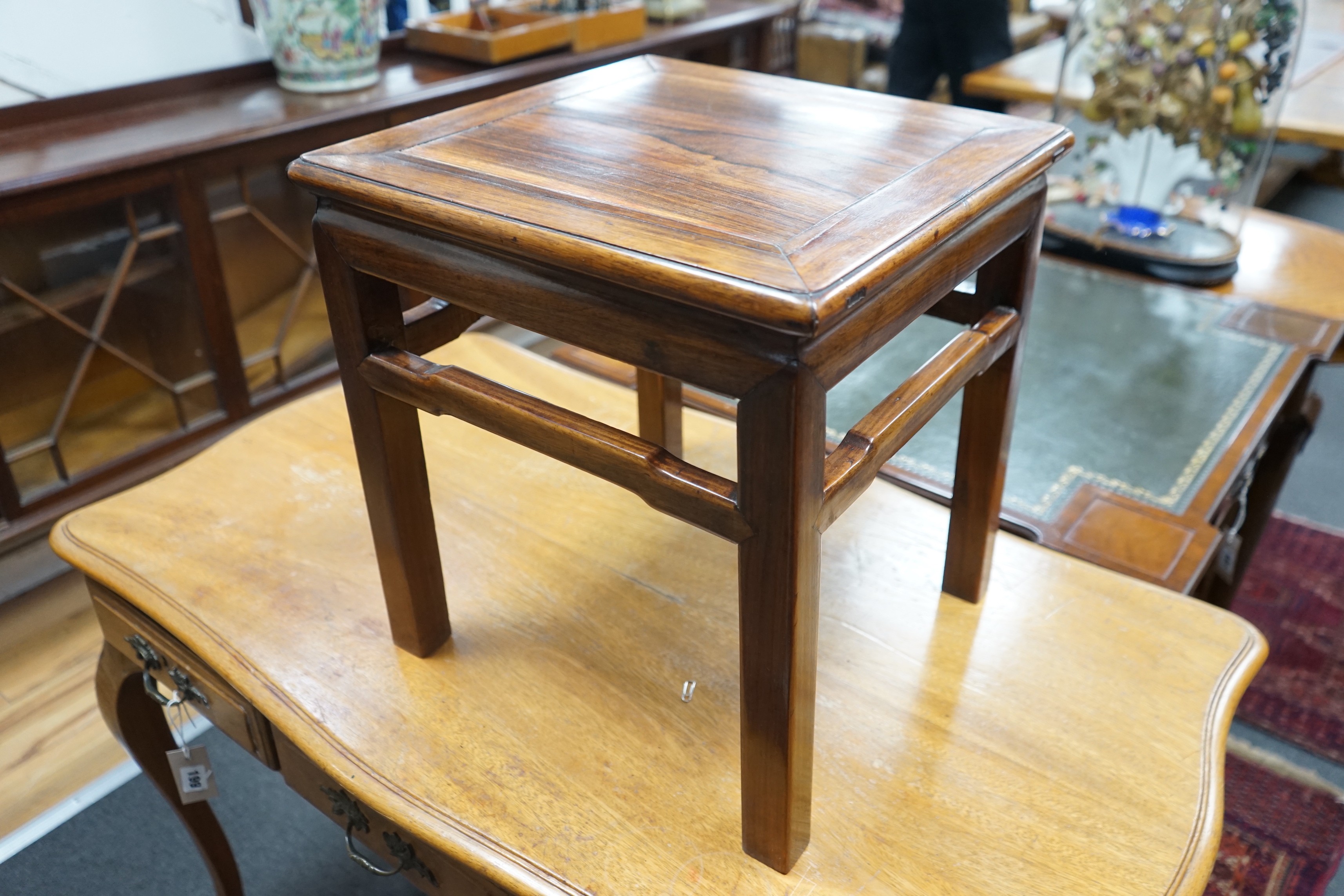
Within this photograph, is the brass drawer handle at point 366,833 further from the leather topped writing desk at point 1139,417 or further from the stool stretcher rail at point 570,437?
the leather topped writing desk at point 1139,417

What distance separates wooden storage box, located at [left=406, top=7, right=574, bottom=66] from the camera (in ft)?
6.71

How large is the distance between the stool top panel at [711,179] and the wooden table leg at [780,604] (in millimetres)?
63

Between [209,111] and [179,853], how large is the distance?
4.03 feet

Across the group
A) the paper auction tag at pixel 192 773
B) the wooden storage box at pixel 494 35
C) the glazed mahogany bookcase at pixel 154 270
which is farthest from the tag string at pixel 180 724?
the wooden storage box at pixel 494 35

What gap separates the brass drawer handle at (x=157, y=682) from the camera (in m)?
0.87

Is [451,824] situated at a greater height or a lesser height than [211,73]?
lesser

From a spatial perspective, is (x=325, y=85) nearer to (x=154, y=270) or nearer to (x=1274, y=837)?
(x=154, y=270)

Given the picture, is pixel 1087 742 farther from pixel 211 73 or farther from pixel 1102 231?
pixel 211 73

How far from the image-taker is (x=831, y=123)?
69 cm

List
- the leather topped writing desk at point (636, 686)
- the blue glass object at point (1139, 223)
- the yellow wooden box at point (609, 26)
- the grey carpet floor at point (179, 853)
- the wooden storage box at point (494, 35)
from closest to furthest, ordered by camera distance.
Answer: the leather topped writing desk at point (636, 686)
the grey carpet floor at point (179, 853)
the blue glass object at point (1139, 223)
the wooden storage box at point (494, 35)
the yellow wooden box at point (609, 26)

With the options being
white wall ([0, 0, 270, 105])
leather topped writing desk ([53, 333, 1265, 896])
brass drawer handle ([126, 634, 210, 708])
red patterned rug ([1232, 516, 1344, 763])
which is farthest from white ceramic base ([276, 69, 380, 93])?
red patterned rug ([1232, 516, 1344, 763])

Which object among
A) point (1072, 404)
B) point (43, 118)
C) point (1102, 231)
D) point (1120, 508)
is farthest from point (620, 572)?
point (43, 118)

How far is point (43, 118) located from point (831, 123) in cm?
153

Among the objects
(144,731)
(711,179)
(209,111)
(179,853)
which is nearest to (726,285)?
(711,179)
